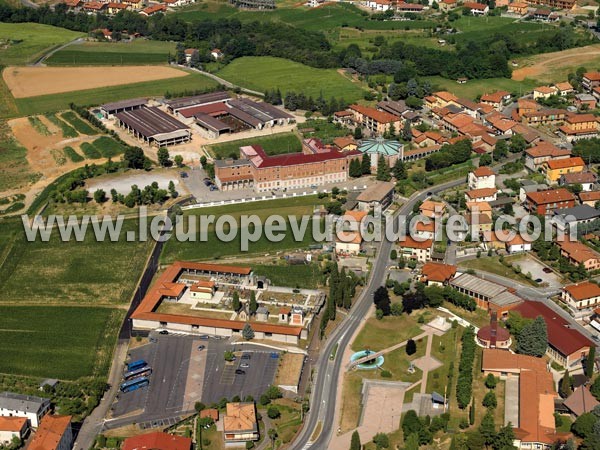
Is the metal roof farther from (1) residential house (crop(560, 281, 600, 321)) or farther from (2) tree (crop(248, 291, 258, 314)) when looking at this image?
(2) tree (crop(248, 291, 258, 314))

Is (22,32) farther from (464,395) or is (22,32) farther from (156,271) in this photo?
(464,395)

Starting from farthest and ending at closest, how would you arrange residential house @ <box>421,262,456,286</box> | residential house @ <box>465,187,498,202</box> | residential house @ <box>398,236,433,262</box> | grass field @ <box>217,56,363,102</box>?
1. grass field @ <box>217,56,363,102</box>
2. residential house @ <box>465,187,498,202</box>
3. residential house @ <box>398,236,433,262</box>
4. residential house @ <box>421,262,456,286</box>

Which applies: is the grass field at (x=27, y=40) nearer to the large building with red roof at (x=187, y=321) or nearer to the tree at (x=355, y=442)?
the large building with red roof at (x=187, y=321)

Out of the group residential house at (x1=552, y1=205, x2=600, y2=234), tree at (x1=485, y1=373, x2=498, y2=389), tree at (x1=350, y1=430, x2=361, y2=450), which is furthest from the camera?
residential house at (x1=552, y1=205, x2=600, y2=234)

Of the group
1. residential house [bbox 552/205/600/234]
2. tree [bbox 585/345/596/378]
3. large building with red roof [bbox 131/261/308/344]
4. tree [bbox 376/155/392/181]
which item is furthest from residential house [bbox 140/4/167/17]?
tree [bbox 585/345/596/378]

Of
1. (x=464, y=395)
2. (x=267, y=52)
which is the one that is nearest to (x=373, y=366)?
(x=464, y=395)

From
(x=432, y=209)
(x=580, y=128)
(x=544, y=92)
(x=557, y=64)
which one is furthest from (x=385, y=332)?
(x=557, y=64)

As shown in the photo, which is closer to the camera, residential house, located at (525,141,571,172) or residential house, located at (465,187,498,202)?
residential house, located at (465,187,498,202)
